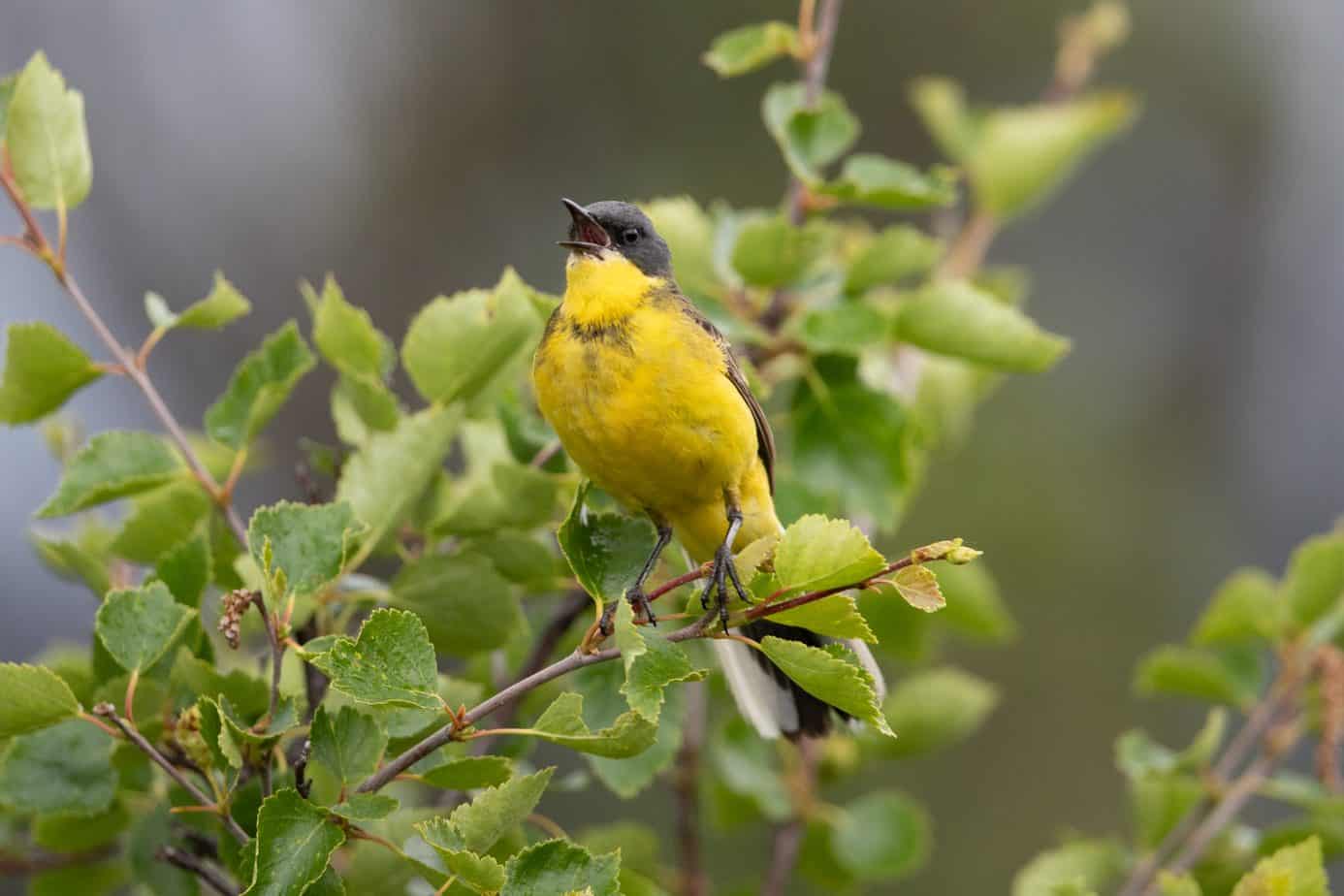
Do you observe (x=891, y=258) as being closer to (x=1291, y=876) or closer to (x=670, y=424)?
(x=670, y=424)

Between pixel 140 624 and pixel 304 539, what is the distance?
0.94 ft

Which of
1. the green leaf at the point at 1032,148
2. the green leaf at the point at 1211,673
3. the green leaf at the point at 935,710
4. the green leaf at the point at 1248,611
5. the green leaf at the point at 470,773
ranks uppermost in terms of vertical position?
the green leaf at the point at 1032,148

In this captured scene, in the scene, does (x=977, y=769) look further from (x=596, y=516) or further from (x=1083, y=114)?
(x=596, y=516)

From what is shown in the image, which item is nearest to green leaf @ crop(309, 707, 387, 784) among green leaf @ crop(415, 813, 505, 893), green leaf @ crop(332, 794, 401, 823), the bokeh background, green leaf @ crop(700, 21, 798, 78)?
green leaf @ crop(332, 794, 401, 823)

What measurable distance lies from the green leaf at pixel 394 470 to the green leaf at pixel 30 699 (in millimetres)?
546

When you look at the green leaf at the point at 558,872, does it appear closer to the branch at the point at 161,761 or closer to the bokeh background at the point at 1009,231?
the branch at the point at 161,761

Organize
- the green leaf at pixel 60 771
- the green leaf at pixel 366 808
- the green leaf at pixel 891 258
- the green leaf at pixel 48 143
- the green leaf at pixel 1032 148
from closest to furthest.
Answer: the green leaf at pixel 366 808 < the green leaf at pixel 60 771 < the green leaf at pixel 48 143 < the green leaf at pixel 891 258 < the green leaf at pixel 1032 148

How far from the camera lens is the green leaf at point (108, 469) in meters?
2.49

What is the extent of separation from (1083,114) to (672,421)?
1.80 meters

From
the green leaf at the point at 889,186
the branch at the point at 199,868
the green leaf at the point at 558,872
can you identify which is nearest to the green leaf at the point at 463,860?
the green leaf at the point at 558,872

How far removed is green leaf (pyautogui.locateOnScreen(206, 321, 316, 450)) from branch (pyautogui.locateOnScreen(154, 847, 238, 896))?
725 mm

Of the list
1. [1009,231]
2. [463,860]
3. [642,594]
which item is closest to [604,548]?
[642,594]

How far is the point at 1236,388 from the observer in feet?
34.5

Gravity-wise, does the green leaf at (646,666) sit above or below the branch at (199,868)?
above
